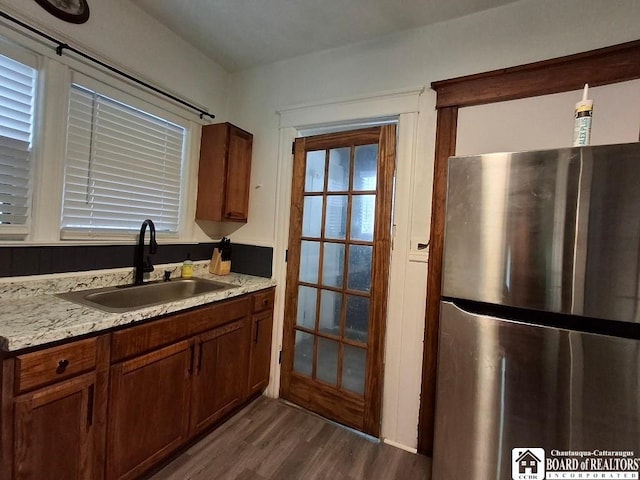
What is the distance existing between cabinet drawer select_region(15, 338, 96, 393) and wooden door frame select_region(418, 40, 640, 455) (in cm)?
173

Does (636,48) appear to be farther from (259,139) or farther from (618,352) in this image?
(259,139)

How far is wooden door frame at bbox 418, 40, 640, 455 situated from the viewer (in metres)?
1.48

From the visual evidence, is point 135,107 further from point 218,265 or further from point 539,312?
point 539,312

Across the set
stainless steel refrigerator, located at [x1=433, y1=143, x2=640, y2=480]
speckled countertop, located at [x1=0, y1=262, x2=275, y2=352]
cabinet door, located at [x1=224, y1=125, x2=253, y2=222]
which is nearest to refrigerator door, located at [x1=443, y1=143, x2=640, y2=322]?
stainless steel refrigerator, located at [x1=433, y1=143, x2=640, y2=480]

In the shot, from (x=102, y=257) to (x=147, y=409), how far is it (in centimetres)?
95

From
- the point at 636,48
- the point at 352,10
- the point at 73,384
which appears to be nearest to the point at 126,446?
the point at 73,384

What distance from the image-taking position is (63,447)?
1190mm

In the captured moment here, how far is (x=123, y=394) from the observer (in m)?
1.38

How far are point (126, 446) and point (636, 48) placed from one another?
3045mm

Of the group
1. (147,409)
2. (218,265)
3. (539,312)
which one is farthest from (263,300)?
(539,312)

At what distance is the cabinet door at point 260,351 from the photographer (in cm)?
220

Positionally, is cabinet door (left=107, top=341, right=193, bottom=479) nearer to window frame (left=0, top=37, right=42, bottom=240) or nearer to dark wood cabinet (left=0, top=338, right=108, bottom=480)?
dark wood cabinet (left=0, top=338, right=108, bottom=480)

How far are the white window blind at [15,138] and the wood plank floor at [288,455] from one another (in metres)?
1.56

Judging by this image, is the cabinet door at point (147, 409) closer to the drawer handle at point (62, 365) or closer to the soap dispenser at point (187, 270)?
the drawer handle at point (62, 365)
